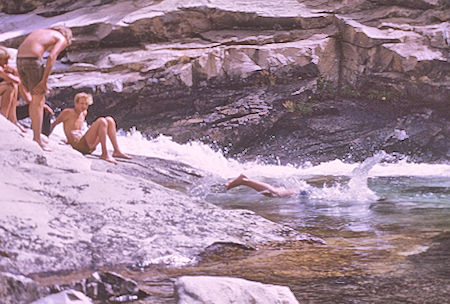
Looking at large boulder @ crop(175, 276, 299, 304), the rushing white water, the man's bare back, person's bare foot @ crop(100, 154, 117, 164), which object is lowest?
the rushing white water

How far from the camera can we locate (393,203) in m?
6.50

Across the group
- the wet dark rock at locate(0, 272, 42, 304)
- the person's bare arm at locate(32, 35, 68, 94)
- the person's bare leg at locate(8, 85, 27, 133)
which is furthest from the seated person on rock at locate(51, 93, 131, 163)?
the wet dark rock at locate(0, 272, 42, 304)

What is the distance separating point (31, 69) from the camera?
21.5ft

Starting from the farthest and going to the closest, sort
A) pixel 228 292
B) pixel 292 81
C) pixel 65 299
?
pixel 292 81, pixel 228 292, pixel 65 299

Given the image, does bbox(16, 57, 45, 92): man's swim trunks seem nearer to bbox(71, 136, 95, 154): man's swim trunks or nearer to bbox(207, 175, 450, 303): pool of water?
bbox(71, 136, 95, 154): man's swim trunks

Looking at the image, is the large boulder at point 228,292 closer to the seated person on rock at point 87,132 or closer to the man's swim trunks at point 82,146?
the seated person on rock at point 87,132

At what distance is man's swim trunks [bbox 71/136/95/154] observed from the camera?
7.90m

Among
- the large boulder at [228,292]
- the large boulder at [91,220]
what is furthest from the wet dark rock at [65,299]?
the large boulder at [91,220]

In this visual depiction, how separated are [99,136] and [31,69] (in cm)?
151

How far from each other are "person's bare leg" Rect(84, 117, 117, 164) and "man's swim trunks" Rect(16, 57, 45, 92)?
1326mm

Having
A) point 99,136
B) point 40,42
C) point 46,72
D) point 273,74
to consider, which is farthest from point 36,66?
point 273,74

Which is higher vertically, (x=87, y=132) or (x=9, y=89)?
(x=9, y=89)

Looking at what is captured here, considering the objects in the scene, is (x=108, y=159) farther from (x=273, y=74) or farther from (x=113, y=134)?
(x=273, y=74)

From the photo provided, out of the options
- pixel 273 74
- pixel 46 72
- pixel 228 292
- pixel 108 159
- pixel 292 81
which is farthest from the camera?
pixel 292 81
